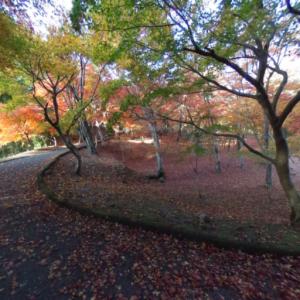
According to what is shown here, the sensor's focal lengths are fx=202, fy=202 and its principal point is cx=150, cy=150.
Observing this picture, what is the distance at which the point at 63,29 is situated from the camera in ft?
23.6

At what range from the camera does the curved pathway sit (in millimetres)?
2955

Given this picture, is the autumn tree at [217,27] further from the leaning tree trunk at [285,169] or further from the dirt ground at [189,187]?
the dirt ground at [189,187]

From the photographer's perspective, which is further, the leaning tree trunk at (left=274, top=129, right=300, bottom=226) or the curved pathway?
the leaning tree trunk at (left=274, top=129, right=300, bottom=226)

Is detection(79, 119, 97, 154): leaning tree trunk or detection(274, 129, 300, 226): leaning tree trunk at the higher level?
detection(79, 119, 97, 154): leaning tree trunk

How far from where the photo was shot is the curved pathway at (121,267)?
2955mm

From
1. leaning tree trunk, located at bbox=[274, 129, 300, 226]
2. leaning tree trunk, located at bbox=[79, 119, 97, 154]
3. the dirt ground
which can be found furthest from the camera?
leaning tree trunk, located at bbox=[79, 119, 97, 154]

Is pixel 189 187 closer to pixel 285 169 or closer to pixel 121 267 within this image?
pixel 285 169

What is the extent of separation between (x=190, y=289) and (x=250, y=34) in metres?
4.82

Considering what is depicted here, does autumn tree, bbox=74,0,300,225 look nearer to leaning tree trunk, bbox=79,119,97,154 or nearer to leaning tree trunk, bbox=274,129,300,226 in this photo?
leaning tree trunk, bbox=274,129,300,226

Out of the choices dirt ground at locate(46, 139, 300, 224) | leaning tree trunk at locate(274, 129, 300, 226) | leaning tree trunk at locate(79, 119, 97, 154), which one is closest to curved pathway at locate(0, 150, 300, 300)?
dirt ground at locate(46, 139, 300, 224)

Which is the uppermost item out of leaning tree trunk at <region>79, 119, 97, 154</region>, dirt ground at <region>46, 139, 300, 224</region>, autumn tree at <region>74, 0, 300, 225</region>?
autumn tree at <region>74, 0, 300, 225</region>

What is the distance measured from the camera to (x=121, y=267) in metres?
3.48

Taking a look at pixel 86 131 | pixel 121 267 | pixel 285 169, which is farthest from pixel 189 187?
pixel 121 267

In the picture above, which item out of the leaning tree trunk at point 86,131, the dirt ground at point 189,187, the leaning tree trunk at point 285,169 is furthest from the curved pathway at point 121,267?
the leaning tree trunk at point 86,131
